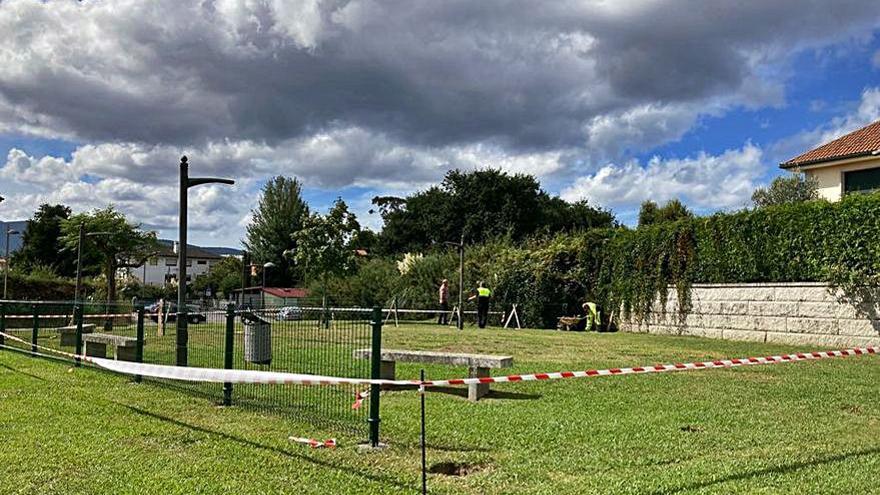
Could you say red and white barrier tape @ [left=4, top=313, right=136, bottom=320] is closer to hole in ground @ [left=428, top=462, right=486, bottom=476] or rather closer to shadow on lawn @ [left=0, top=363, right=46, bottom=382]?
shadow on lawn @ [left=0, top=363, right=46, bottom=382]

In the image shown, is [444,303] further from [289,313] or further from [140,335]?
[289,313]

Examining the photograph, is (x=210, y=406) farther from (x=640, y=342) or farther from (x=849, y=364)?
(x=640, y=342)

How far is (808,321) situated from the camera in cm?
1705

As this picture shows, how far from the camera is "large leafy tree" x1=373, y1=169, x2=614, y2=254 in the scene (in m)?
58.3

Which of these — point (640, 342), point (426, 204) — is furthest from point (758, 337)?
point (426, 204)

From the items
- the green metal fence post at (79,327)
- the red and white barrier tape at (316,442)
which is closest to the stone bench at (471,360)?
the red and white barrier tape at (316,442)

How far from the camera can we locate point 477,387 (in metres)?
8.91

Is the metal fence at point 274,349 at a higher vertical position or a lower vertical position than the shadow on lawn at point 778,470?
higher

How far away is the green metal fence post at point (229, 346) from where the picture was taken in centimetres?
866

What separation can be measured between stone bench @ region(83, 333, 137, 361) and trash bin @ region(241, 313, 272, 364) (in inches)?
145

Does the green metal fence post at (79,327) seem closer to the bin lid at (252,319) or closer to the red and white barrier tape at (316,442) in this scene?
the bin lid at (252,319)

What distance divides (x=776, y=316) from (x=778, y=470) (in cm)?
1338

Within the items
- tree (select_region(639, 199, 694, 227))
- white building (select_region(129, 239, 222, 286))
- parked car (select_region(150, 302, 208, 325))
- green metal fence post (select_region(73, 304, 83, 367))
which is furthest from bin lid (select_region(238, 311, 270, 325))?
white building (select_region(129, 239, 222, 286))

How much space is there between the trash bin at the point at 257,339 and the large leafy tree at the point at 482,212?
4645 centimetres
